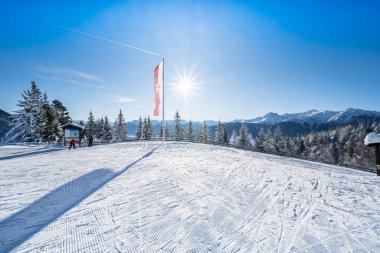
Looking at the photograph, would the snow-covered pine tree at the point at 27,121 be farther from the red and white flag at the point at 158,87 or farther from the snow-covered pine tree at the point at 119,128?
the red and white flag at the point at 158,87

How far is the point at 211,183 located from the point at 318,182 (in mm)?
5614

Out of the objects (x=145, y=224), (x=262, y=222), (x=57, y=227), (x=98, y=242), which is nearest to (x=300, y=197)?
(x=262, y=222)

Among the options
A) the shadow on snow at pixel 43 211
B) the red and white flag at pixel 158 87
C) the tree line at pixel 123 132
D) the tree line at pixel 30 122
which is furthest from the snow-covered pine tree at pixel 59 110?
the shadow on snow at pixel 43 211

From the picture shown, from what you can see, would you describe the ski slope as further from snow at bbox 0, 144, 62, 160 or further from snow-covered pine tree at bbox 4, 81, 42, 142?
snow-covered pine tree at bbox 4, 81, 42, 142

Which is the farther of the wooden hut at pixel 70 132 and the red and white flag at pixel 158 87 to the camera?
the wooden hut at pixel 70 132

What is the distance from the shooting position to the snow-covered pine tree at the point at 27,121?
105 feet

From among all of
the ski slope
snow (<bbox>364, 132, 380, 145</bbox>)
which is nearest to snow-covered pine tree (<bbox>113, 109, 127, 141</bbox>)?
the ski slope

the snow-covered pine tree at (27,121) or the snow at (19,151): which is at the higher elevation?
the snow-covered pine tree at (27,121)

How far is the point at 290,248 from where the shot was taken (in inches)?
144

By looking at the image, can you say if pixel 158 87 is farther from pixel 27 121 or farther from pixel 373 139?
pixel 27 121

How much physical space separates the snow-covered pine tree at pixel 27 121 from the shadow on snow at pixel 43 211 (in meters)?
34.1

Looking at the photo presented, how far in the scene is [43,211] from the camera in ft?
15.5

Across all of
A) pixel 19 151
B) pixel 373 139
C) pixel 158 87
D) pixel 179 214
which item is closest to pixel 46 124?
pixel 19 151

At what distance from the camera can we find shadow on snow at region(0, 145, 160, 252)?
11.8 feet
